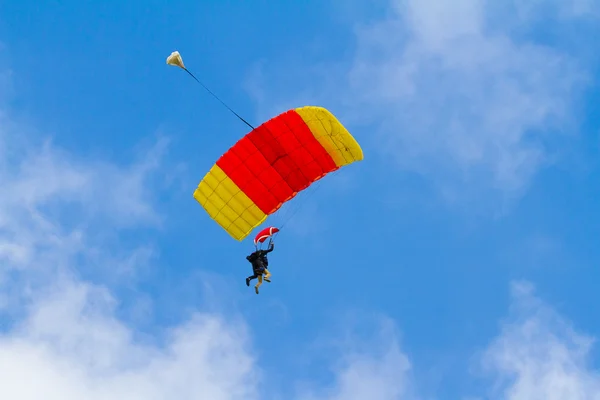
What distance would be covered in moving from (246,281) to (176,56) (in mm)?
7627

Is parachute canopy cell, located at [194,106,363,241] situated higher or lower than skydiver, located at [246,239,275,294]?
Result: higher

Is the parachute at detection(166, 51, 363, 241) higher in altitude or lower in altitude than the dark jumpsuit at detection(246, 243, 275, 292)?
higher

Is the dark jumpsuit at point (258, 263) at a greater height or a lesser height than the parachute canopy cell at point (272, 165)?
lesser

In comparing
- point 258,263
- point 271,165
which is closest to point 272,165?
point 271,165

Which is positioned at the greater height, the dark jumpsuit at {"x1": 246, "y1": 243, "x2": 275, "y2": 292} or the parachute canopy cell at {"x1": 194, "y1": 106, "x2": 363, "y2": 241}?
the parachute canopy cell at {"x1": 194, "y1": 106, "x2": 363, "y2": 241}

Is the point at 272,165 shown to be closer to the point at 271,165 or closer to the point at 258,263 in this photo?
the point at 271,165

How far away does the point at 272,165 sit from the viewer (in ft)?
91.9

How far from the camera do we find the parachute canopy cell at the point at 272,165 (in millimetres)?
27234

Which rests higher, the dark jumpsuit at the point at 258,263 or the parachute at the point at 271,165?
the parachute at the point at 271,165

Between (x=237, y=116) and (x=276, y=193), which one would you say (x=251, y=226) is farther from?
(x=237, y=116)

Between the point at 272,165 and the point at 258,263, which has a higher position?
the point at 272,165

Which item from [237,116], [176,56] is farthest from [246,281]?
[176,56]

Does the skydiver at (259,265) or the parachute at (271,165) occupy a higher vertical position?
the parachute at (271,165)

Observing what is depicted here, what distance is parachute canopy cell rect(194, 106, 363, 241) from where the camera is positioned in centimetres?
2723
